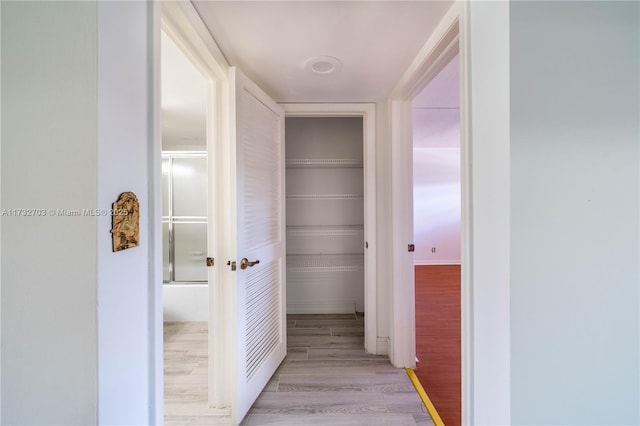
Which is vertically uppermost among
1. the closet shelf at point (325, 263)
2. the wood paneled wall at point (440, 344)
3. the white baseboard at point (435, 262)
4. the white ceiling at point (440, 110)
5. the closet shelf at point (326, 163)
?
the white ceiling at point (440, 110)

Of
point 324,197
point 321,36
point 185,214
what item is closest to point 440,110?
point 324,197

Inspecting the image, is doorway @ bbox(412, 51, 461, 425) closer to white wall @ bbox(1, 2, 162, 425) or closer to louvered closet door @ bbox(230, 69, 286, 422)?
louvered closet door @ bbox(230, 69, 286, 422)

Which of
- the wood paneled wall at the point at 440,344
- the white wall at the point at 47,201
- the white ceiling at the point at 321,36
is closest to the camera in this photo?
the white wall at the point at 47,201

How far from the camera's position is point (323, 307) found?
3.06 m

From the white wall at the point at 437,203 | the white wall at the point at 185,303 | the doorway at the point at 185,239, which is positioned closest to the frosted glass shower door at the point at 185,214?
the doorway at the point at 185,239

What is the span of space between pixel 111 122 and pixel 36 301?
488 millimetres

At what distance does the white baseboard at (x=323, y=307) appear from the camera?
306 cm

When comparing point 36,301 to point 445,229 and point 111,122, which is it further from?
point 445,229

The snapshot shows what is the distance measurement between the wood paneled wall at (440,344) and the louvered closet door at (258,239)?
3.87 ft

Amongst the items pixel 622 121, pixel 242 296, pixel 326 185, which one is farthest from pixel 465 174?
pixel 326 185

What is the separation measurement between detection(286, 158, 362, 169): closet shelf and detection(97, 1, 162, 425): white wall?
217 centimetres

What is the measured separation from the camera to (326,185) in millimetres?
3090

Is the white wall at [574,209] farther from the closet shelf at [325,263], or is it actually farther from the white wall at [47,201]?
the closet shelf at [325,263]

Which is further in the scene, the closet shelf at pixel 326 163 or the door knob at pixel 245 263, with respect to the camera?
the closet shelf at pixel 326 163
